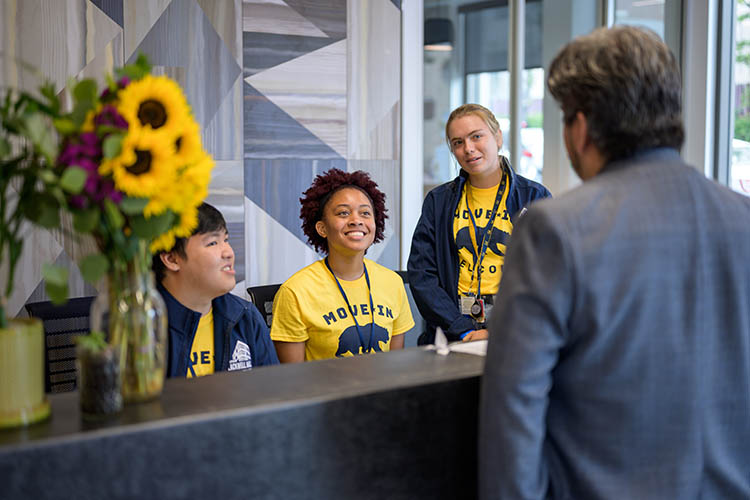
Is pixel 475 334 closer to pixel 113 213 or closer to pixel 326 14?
pixel 113 213

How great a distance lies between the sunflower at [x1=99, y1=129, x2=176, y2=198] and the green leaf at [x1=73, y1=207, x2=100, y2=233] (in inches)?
2.1

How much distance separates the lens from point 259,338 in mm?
2340

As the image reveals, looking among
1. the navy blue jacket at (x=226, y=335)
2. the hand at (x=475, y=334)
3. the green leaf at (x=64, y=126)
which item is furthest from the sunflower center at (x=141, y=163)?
the hand at (x=475, y=334)

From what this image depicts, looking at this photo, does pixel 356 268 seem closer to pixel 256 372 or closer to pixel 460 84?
pixel 256 372

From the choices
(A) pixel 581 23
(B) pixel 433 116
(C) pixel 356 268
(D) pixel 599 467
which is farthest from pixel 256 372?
(A) pixel 581 23

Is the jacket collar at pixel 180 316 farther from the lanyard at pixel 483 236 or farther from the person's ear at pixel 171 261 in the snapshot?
the lanyard at pixel 483 236

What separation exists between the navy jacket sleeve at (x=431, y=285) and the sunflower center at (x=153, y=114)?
2106 mm

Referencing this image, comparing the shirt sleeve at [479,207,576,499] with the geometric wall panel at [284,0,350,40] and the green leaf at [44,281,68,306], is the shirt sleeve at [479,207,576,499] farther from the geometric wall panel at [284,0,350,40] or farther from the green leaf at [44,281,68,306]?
the geometric wall panel at [284,0,350,40]

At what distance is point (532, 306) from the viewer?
1.08 meters

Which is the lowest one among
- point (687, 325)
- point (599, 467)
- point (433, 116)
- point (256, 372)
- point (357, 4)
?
point (599, 467)

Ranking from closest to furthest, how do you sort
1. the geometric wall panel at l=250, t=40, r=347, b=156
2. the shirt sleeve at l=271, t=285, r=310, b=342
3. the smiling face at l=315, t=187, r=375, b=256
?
the shirt sleeve at l=271, t=285, r=310, b=342 < the smiling face at l=315, t=187, r=375, b=256 < the geometric wall panel at l=250, t=40, r=347, b=156

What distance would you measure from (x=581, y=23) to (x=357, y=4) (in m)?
1.66

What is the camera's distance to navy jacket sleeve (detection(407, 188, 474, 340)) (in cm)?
305

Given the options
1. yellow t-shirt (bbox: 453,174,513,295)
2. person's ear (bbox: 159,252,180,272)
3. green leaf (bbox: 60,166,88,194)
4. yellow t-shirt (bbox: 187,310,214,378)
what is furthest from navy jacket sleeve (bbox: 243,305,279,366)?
green leaf (bbox: 60,166,88,194)
